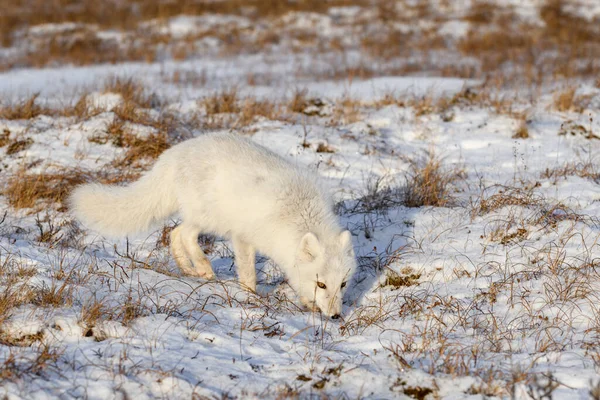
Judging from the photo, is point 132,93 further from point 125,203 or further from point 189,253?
point 189,253

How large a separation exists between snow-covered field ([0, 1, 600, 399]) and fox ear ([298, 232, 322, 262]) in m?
0.46

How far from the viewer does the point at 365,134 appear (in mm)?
8766

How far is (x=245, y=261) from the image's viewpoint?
5285 mm

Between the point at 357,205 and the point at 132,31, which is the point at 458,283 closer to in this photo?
the point at 357,205

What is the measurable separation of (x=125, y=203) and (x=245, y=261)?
50.4 inches

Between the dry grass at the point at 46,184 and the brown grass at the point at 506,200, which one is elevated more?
the brown grass at the point at 506,200

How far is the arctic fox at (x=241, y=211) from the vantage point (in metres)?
4.85

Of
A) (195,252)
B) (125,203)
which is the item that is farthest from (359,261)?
(125,203)

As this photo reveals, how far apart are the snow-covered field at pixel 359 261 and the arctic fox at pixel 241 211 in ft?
0.89

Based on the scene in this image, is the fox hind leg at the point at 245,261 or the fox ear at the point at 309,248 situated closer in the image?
the fox ear at the point at 309,248

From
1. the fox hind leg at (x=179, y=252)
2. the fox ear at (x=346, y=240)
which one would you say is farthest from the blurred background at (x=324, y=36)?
the fox ear at (x=346, y=240)

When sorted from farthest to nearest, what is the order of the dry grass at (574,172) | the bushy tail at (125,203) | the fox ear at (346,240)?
the dry grass at (574,172) < the bushy tail at (125,203) < the fox ear at (346,240)

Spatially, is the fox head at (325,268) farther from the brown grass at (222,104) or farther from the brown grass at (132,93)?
the brown grass at (132,93)

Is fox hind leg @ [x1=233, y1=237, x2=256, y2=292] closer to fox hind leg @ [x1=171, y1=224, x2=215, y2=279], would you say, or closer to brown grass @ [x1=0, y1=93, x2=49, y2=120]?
fox hind leg @ [x1=171, y1=224, x2=215, y2=279]
